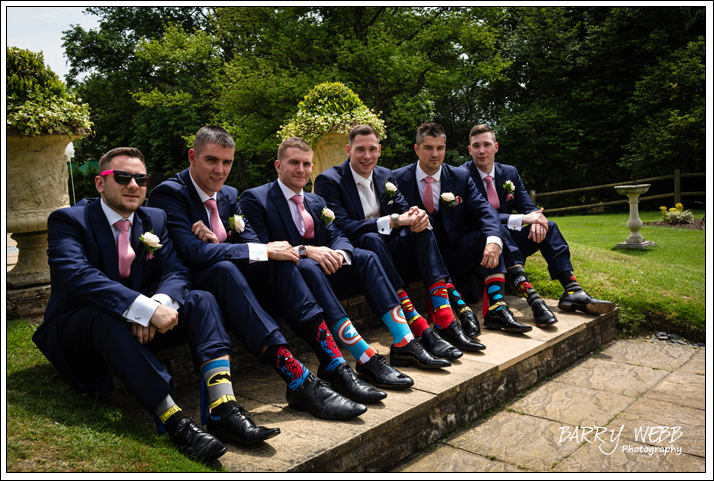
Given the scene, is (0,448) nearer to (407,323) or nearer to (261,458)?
(261,458)

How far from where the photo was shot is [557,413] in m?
3.52

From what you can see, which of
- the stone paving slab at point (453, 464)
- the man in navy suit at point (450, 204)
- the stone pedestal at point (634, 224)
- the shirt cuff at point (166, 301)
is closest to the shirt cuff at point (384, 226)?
the man in navy suit at point (450, 204)

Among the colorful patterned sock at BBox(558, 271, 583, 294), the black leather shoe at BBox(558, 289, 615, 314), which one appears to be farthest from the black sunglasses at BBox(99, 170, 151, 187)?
the black leather shoe at BBox(558, 289, 615, 314)

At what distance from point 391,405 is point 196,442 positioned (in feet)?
3.53

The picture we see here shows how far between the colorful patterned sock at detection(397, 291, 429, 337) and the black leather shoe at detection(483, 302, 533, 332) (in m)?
0.94

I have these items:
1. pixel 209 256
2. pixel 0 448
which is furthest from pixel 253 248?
pixel 0 448

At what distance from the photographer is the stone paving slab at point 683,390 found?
12.2 ft

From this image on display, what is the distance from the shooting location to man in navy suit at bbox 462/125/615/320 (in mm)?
4727

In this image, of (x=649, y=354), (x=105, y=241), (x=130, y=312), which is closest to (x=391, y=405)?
(x=130, y=312)

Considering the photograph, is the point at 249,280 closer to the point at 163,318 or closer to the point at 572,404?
the point at 163,318

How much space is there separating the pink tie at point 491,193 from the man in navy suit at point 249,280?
2.62 m

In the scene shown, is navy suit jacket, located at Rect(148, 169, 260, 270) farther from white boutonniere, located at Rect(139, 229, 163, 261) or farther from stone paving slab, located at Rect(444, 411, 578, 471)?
stone paving slab, located at Rect(444, 411, 578, 471)

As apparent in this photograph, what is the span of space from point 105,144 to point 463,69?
18.7 meters

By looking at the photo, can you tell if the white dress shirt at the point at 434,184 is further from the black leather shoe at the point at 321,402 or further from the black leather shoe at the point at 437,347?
the black leather shoe at the point at 321,402
